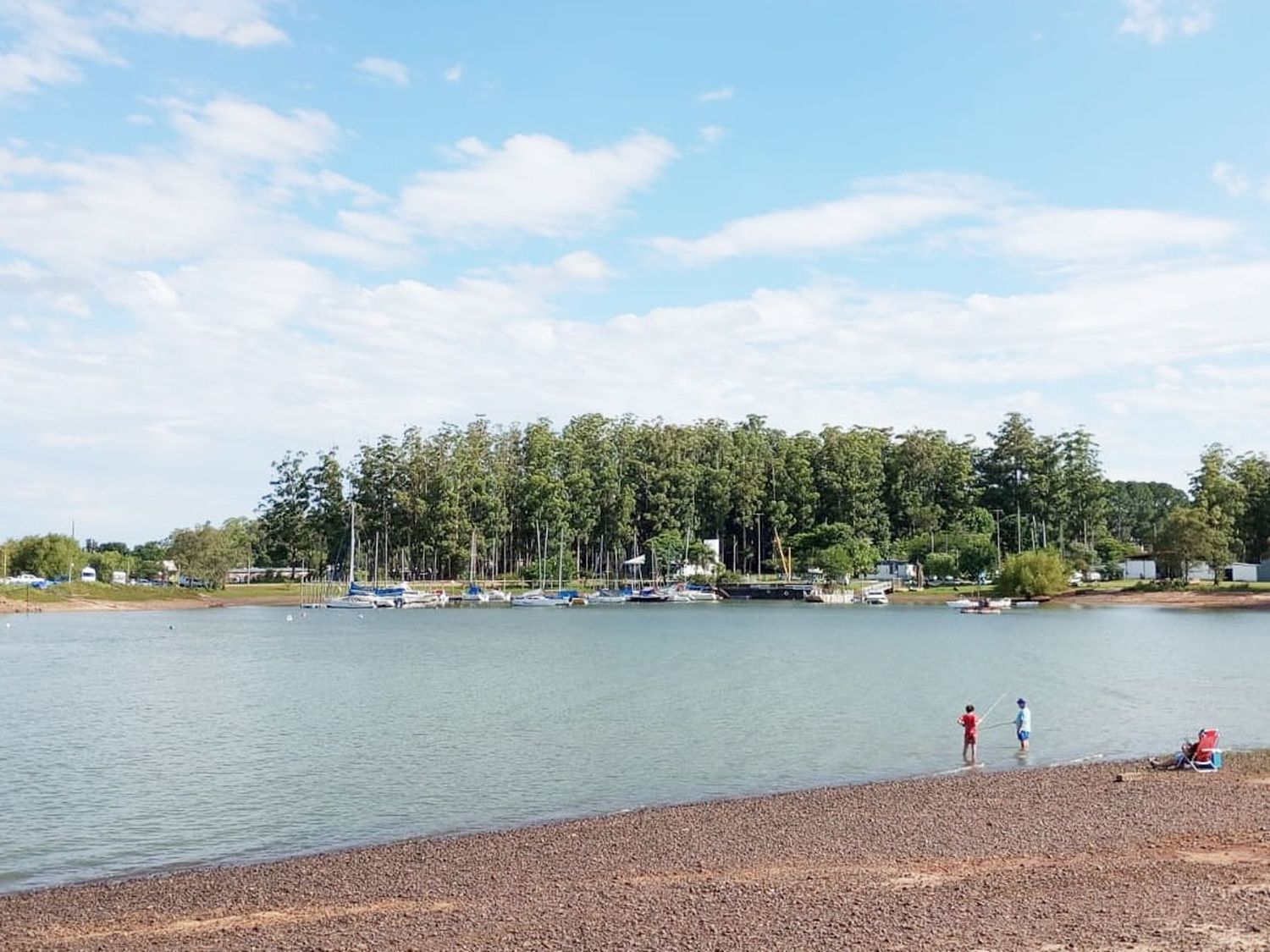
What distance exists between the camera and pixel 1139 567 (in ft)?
558

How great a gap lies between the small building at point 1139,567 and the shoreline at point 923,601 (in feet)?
77.8

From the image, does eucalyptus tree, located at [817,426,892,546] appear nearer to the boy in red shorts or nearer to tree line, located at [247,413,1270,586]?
tree line, located at [247,413,1270,586]

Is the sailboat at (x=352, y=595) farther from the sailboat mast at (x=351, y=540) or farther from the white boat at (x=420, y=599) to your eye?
the white boat at (x=420, y=599)

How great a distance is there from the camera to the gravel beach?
49.2 ft

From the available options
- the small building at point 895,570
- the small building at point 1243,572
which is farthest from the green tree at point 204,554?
the small building at point 1243,572

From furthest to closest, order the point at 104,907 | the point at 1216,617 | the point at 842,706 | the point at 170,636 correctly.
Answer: the point at 1216,617 → the point at 170,636 → the point at 842,706 → the point at 104,907

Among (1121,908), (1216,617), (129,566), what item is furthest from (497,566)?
(1121,908)

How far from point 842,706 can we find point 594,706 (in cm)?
989

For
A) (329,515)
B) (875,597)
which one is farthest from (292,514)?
(875,597)

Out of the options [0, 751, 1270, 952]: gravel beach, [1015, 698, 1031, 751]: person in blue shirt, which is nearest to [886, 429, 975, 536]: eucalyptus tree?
[1015, 698, 1031, 751]: person in blue shirt

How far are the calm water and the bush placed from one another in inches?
2025

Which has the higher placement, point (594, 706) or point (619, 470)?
point (619, 470)

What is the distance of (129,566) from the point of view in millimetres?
192375

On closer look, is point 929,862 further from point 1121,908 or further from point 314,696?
point 314,696
